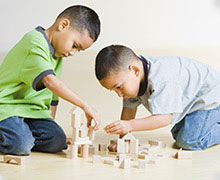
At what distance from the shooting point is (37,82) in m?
Answer: 1.61

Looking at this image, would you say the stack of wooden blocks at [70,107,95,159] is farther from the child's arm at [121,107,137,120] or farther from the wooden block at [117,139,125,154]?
the child's arm at [121,107,137,120]

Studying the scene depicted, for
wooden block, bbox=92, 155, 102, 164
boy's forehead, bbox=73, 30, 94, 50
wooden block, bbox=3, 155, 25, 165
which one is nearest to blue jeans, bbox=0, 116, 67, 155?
wooden block, bbox=3, 155, 25, 165

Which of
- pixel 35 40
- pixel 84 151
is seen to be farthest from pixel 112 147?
pixel 35 40

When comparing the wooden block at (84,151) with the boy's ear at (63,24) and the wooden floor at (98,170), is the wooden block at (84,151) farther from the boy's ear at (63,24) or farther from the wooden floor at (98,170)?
the boy's ear at (63,24)

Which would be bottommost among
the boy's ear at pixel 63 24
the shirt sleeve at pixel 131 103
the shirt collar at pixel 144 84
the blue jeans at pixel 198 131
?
the blue jeans at pixel 198 131

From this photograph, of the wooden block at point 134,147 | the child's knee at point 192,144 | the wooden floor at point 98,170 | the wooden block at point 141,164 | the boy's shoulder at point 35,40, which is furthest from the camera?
the child's knee at point 192,144

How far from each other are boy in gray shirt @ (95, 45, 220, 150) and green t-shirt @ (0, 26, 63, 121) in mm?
215

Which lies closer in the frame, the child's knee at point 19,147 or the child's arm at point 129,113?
the child's knee at point 19,147

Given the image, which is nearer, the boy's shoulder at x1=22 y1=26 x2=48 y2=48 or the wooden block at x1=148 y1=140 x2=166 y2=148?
the boy's shoulder at x1=22 y1=26 x2=48 y2=48

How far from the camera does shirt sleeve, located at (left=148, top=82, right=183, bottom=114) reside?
1637mm

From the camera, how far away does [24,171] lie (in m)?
1.41

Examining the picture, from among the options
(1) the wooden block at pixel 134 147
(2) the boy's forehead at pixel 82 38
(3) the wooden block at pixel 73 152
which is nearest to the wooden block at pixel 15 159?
(3) the wooden block at pixel 73 152

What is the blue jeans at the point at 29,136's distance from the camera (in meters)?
1.63

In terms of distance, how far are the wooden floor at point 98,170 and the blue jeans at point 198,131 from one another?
136 millimetres
